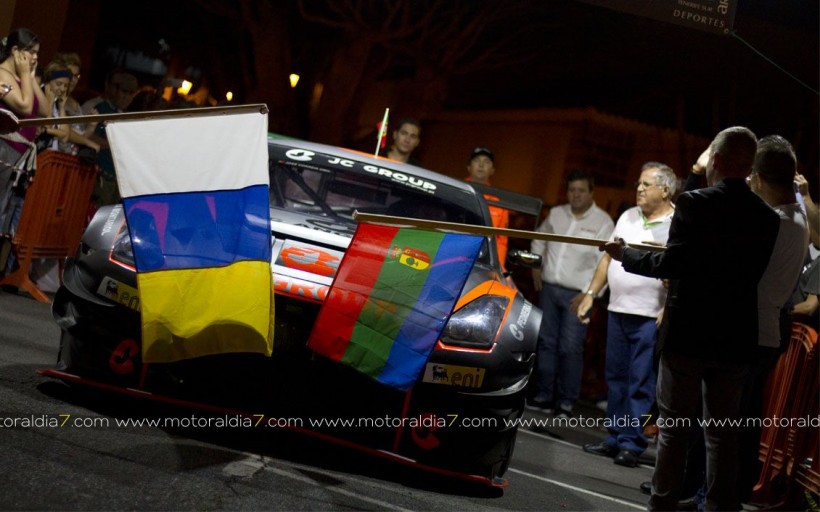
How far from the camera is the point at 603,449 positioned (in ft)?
24.6

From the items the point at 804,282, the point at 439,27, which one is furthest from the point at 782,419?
the point at 439,27

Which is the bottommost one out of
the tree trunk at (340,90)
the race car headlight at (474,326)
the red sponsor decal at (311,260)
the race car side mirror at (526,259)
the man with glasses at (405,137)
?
the race car headlight at (474,326)

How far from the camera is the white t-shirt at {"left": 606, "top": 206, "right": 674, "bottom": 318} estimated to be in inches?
291

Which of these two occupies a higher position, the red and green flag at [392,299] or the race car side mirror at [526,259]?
the race car side mirror at [526,259]

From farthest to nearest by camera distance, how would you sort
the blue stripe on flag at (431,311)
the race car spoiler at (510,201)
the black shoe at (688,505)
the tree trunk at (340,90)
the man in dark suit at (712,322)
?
the tree trunk at (340,90) < the race car spoiler at (510,201) < the black shoe at (688,505) < the blue stripe on flag at (431,311) < the man in dark suit at (712,322)

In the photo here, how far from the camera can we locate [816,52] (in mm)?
14633

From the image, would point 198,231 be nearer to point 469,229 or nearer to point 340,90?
point 469,229

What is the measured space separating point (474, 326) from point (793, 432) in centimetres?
286

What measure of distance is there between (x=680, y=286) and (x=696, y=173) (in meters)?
1.59

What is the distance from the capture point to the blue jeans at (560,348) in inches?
354

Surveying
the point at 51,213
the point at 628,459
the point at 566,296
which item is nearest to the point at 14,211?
the point at 51,213

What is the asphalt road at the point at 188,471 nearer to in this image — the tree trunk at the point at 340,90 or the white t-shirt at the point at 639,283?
the white t-shirt at the point at 639,283

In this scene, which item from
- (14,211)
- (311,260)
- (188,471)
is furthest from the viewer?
(14,211)

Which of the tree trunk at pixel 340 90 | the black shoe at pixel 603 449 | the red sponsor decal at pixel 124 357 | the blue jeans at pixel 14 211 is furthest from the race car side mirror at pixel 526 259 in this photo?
the tree trunk at pixel 340 90
